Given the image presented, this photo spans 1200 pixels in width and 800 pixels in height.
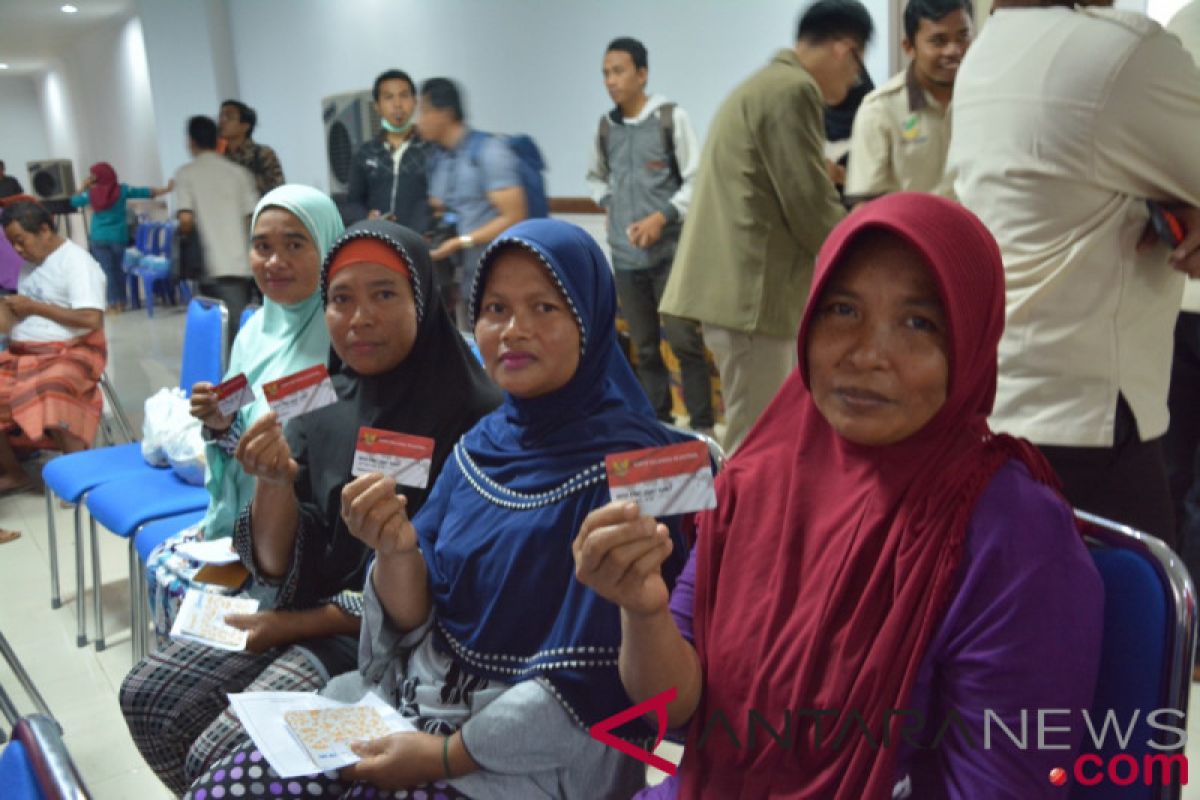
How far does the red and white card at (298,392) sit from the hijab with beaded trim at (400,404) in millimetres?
276

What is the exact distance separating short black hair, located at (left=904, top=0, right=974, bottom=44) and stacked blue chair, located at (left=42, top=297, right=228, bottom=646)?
214 centimetres

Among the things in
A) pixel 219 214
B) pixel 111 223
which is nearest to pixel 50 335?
pixel 219 214

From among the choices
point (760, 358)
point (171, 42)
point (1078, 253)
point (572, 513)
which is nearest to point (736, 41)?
point (760, 358)

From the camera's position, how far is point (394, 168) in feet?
15.3

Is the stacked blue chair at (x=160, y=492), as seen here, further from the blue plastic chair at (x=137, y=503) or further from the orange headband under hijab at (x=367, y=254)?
the orange headband under hijab at (x=367, y=254)

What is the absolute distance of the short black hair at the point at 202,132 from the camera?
18.8 ft

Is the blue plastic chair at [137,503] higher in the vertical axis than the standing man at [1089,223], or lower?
lower

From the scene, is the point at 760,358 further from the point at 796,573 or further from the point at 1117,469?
the point at 796,573

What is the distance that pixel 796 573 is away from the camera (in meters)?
1.12

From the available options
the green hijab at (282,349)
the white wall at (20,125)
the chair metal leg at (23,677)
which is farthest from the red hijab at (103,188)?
the white wall at (20,125)

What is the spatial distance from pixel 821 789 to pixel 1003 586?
295mm

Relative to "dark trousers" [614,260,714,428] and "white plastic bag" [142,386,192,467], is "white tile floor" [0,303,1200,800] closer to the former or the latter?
"white plastic bag" [142,386,192,467]

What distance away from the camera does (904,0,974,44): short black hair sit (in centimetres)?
264

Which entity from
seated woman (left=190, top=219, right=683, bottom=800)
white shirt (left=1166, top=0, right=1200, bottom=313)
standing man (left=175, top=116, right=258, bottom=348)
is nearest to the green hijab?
seated woman (left=190, top=219, right=683, bottom=800)
